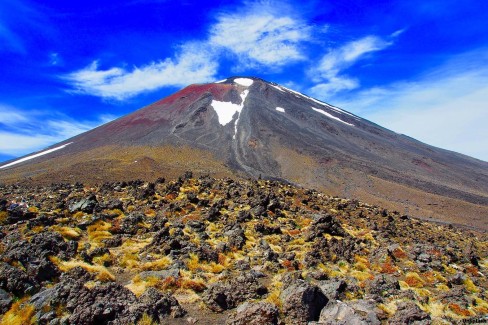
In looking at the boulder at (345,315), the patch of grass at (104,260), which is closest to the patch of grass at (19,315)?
the patch of grass at (104,260)

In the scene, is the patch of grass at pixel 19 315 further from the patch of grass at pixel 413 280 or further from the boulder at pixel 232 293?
the patch of grass at pixel 413 280

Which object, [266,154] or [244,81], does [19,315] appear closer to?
[266,154]

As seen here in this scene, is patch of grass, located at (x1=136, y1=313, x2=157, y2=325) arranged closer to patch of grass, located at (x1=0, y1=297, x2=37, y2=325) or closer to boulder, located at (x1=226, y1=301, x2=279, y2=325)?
boulder, located at (x1=226, y1=301, x2=279, y2=325)

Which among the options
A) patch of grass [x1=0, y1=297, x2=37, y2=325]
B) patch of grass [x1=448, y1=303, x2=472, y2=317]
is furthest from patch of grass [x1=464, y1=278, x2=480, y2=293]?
patch of grass [x1=0, y1=297, x2=37, y2=325]

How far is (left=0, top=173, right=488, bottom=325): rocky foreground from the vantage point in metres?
8.33

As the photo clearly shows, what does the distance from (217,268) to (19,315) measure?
6.68m

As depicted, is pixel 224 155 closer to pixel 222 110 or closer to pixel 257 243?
pixel 222 110

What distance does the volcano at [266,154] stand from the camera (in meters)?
56.0

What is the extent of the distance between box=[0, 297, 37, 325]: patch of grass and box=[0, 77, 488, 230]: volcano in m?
42.4

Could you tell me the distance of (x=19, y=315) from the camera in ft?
25.7

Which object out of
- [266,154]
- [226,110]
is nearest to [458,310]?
[266,154]

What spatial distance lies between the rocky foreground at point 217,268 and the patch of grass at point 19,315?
0.10ft

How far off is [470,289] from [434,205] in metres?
46.1

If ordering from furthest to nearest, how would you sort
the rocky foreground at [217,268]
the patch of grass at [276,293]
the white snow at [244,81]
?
the white snow at [244,81] → the patch of grass at [276,293] → the rocky foreground at [217,268]
